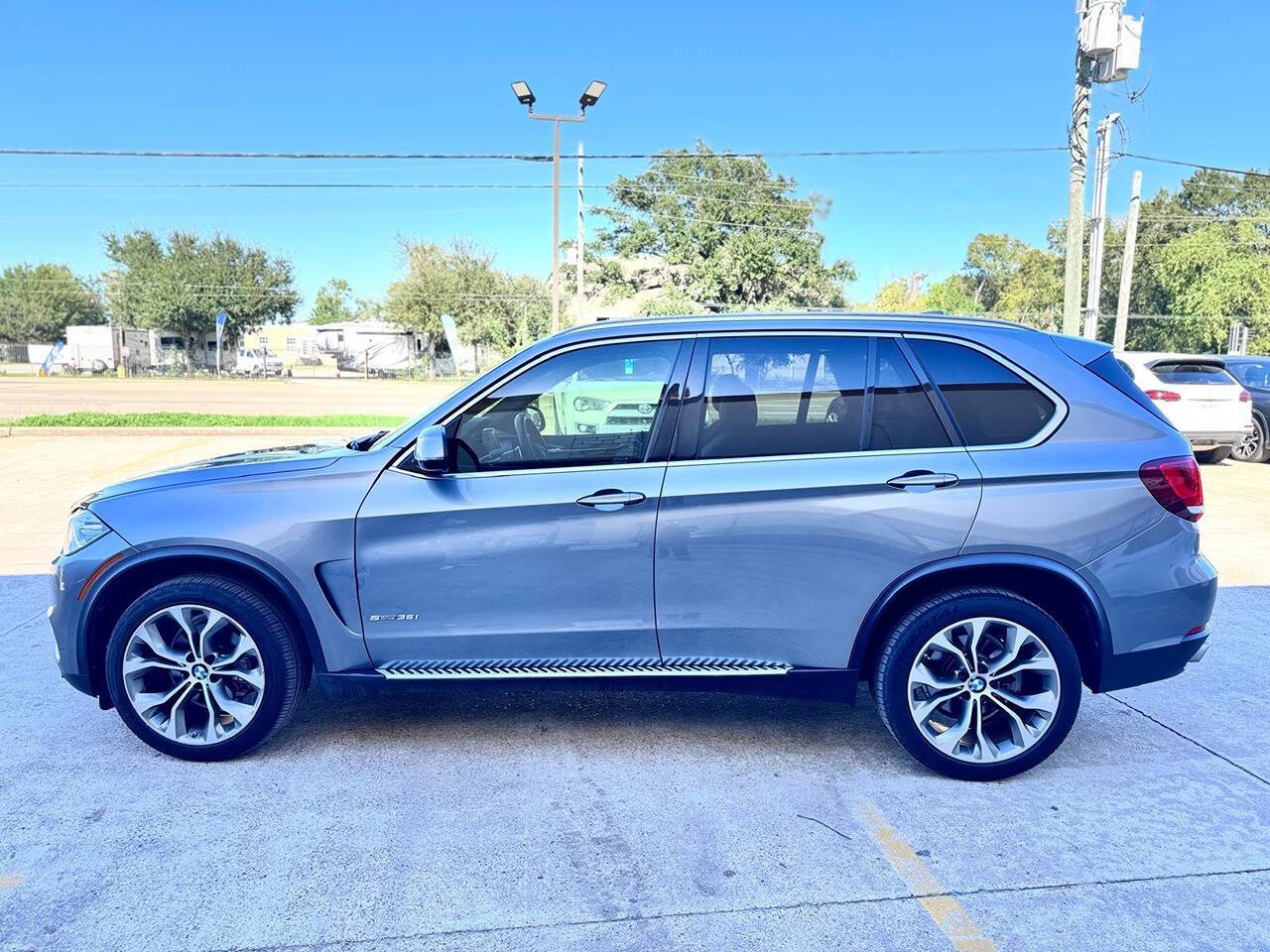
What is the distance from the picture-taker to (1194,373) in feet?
40.6

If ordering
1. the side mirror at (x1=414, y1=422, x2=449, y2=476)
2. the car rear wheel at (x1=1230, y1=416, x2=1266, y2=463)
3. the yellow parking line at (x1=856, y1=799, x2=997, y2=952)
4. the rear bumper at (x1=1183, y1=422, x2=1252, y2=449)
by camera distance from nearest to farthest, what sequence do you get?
1. the yellow parking line at (x1=856, y1=799, x2=997, y2=952)
2. the side mirror at (x1=414, y1=422, x2=449, y2=476)
3. the rear bumper at (x1=1183, y1=422, x2=1252, y2=449)
4. the car rear wheel at (x1=1230, y1=416, x2=1266, y2=463)

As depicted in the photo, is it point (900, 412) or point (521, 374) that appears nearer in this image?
point (900, 412)

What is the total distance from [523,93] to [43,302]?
220 ft

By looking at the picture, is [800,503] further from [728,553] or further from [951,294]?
[951,294]

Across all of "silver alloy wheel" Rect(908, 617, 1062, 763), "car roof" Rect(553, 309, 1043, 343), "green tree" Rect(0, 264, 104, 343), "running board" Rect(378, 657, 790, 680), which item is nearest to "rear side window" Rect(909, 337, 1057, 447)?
"car roof" Rect(553, 309, 1043, 343)

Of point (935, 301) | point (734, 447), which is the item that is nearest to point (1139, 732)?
point (734, 447)

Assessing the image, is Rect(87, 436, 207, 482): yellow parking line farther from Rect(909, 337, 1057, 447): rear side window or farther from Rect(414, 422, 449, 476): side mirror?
Rect(909, 337, 1057, 447): rear side window

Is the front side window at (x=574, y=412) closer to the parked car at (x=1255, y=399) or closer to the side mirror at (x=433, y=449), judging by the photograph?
the side mirror at (x=433, y=449)

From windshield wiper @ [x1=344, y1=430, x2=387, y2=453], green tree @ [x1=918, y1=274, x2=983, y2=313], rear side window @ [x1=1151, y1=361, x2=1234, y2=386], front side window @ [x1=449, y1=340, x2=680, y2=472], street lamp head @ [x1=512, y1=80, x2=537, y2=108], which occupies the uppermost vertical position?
green tree @ [x1=918, y1=274, x2=983, y2=313]

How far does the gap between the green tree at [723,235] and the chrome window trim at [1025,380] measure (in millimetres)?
35805

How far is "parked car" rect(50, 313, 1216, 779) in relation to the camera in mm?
3334

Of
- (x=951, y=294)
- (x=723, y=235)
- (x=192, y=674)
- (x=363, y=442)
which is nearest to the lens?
(x=192, y=674)

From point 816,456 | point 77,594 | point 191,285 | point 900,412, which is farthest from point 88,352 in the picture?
point 900,412

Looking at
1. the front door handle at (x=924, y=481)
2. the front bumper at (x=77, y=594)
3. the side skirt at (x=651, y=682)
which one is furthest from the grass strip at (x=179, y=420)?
the front door handle at (x=924, y=481)
